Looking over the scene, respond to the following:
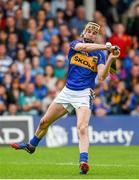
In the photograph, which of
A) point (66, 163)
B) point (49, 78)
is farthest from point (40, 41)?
point (66, 163)

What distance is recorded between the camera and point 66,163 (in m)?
15.5

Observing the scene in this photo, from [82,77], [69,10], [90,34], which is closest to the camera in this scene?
[90,34]

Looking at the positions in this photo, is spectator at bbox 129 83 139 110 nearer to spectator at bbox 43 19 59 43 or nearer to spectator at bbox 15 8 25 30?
spectator at bbox 43 19 59 43

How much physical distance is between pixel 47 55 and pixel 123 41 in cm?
227

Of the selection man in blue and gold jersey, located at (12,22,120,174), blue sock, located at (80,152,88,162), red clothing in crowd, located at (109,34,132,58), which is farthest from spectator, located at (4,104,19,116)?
blue sock, located at (80,152,88,162)

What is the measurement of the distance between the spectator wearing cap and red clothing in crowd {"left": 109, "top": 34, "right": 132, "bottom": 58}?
1662mm

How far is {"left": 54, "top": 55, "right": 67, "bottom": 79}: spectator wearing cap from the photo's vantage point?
76.3ft

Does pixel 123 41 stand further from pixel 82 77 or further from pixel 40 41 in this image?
pixel 82 77

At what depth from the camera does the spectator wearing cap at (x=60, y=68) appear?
23.2 meters

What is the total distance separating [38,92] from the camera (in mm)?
22750

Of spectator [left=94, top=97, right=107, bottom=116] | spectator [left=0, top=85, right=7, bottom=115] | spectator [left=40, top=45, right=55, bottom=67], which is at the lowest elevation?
spectator [left=94, top=97, right=107, bottom=116]

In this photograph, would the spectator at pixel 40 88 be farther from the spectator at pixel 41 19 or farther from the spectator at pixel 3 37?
the spectator at pixel 41 19

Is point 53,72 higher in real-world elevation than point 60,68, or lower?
lower

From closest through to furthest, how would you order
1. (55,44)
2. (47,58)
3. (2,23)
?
1. (47,58)
2. (2,23)
3. (55,44)
